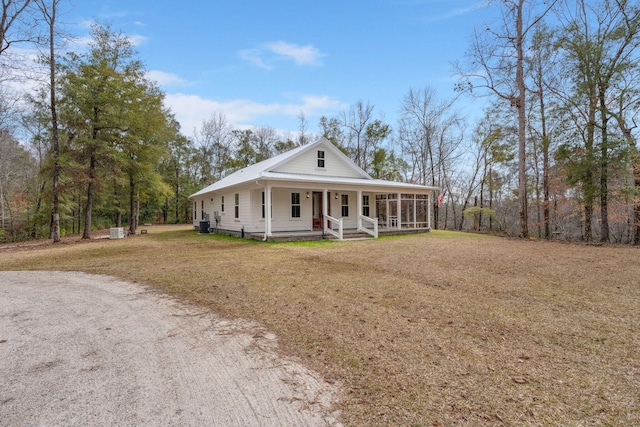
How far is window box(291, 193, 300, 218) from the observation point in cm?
1486

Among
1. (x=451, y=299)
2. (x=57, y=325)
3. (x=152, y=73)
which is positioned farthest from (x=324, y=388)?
(x=152, y=73)

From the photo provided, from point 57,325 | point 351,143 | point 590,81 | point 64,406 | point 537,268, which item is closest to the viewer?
point 64,406

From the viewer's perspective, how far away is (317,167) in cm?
1628

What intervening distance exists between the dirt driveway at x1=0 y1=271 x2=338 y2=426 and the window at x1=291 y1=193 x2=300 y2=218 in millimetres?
10706

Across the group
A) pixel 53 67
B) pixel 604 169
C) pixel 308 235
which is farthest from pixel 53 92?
pixel 604 169

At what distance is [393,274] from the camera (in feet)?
21.0

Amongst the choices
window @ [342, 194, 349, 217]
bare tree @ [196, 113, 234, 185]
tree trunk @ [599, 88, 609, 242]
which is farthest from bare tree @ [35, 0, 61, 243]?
tree trunk @ [599, 88, 609, 242]

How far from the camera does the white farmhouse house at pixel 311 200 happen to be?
44.0ft

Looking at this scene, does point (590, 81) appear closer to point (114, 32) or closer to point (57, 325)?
point (57, 325)

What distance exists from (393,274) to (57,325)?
552 centimetres

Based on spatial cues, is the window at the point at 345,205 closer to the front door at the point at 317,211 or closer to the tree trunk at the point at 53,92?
the front door at the point at 317,211

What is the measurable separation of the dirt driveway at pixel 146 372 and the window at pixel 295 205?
35.1 feet

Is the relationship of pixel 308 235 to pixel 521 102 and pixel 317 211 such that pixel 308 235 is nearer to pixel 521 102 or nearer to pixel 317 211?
pixel 317 211

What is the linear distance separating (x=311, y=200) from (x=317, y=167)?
2.11 m
